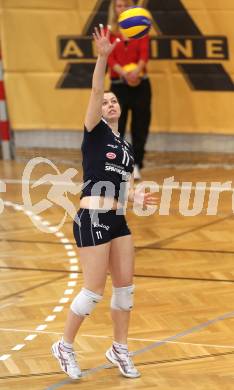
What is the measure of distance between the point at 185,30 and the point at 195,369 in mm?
7264

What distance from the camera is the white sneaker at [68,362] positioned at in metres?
6.77

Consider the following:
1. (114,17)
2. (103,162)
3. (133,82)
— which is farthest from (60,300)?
(114,17)

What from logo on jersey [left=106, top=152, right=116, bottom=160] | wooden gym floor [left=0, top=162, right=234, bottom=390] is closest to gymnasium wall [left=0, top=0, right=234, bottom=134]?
wooden gym floor [left=0, top=162, right=234, bottom=390]

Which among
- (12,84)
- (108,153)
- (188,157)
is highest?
(108,153)

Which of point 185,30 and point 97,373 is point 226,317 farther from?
point 185,30

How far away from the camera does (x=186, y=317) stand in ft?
26.2

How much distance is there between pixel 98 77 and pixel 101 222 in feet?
3.19

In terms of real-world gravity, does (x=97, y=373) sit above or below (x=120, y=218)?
below

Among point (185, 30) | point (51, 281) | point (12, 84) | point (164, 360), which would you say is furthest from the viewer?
point (12, 84)

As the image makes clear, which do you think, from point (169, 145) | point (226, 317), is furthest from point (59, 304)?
point (169, 145)

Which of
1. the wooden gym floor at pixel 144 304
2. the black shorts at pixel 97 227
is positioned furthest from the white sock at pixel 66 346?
the black shorts at pixel 97 227

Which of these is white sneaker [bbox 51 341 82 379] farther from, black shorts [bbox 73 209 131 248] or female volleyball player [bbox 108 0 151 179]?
female volleyball player [bbox 108 0 151 179]

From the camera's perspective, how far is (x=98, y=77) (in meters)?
6.44

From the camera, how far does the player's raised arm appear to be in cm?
638
